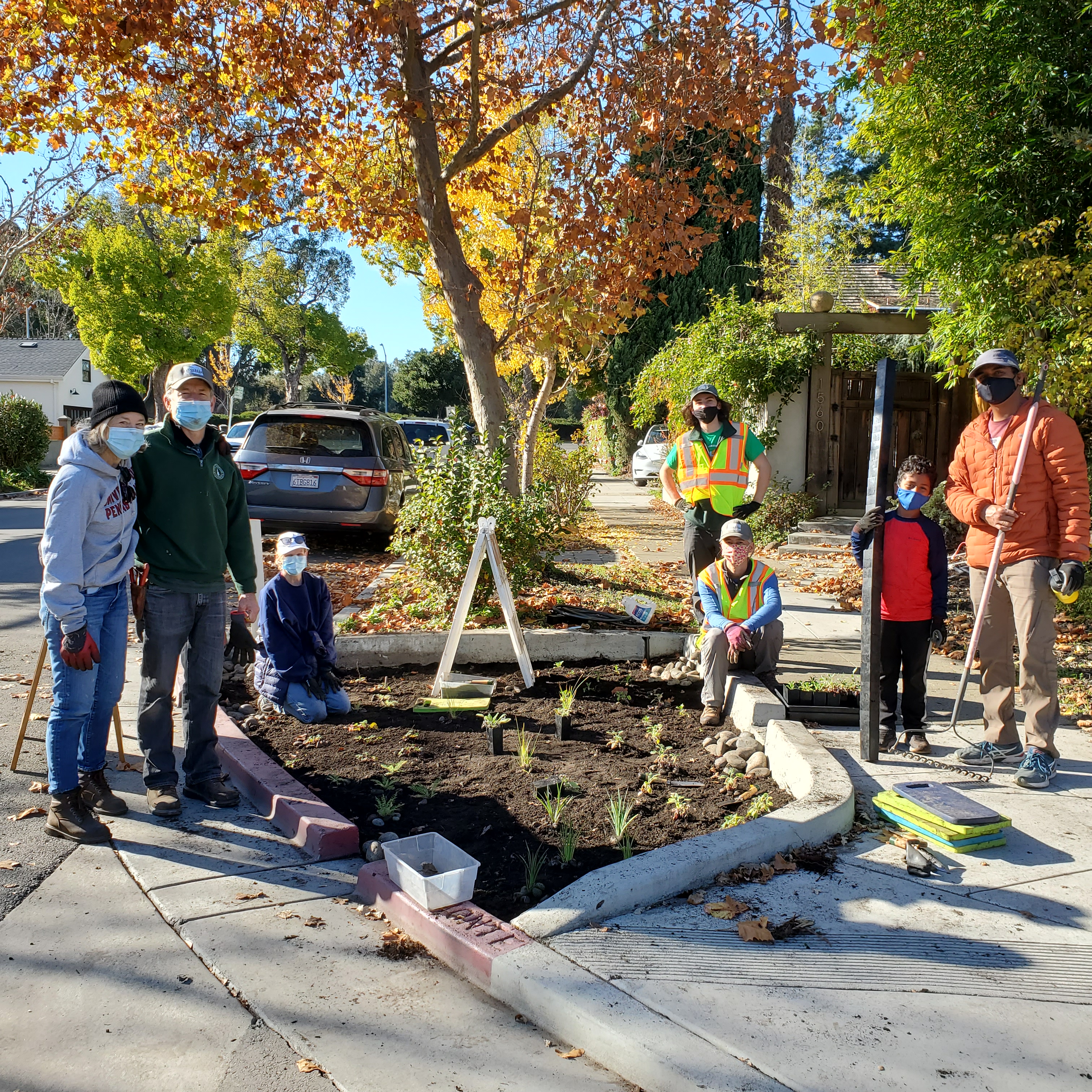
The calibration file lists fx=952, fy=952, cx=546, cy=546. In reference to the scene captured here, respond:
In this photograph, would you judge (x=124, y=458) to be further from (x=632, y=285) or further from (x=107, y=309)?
(x=107, y=309)

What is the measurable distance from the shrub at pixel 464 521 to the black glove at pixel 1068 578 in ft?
13.2

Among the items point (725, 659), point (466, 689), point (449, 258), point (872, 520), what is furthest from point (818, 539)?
point (466, 689)

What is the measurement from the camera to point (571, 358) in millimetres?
20188

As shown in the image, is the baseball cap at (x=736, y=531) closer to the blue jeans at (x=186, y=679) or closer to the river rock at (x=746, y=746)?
the river rock at (x=746, y=746)

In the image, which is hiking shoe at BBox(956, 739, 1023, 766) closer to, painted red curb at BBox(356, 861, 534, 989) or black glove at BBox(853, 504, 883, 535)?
black glove at BBox(853, 504, 883, 535)

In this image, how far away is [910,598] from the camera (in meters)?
5.47

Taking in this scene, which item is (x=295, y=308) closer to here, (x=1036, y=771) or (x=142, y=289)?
(x=142, y=289)

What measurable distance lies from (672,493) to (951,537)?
7642mm

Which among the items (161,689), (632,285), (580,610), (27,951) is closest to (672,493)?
(580,610)

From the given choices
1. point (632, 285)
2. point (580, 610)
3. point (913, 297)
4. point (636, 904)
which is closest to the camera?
point (636, 904)

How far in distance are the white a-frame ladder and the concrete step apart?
889 cm

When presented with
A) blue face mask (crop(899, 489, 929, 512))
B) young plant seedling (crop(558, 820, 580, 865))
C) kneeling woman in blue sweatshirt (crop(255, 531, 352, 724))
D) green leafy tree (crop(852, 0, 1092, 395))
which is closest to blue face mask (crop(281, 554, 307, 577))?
kneeling woman in blue sweatshirt (crop(255, 531, 352, 724))

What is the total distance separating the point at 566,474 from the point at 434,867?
41.4 ft

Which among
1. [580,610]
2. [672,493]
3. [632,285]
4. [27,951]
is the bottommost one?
[27,951]
